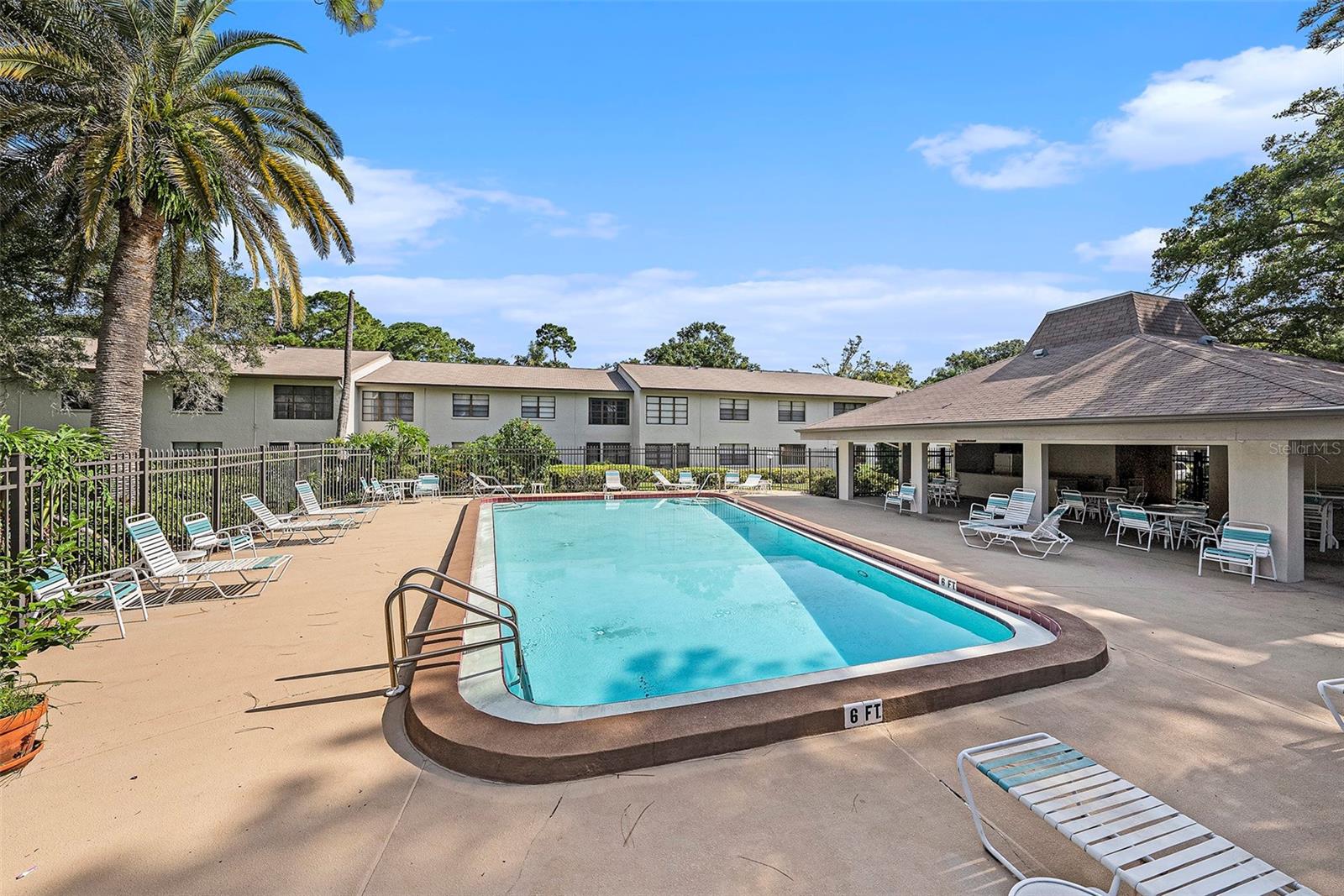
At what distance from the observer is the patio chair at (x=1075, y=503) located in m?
13.4

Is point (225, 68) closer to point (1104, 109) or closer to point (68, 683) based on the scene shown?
point (68, 683)

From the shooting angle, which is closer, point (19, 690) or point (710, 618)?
point (19, 690)

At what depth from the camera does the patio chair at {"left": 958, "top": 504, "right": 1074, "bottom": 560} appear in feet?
33.1

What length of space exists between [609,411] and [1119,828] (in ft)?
89.1

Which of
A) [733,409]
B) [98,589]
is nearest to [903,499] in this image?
[733,409]

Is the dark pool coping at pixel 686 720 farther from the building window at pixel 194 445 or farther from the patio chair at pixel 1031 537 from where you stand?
the building window at pixel 194 445

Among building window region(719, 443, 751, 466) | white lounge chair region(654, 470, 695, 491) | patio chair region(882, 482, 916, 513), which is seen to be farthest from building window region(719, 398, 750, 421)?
patio chair region(882, 482, 916, 513)

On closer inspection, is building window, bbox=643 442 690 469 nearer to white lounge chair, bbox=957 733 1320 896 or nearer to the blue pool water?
the blue pool water

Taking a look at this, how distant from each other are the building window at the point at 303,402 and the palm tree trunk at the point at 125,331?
643 inches

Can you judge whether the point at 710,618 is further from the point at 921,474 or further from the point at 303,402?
the point at 303,402

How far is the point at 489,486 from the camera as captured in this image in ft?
62.7

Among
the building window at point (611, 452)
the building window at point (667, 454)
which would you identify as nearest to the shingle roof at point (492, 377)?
the building window at point (611, 452)

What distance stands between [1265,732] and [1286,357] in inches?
517

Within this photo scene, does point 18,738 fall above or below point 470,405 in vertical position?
below
